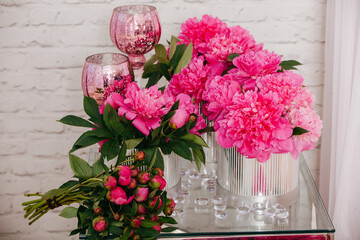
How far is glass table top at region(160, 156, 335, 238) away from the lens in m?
0.97

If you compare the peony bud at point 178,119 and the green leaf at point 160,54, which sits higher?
the green leaf at point 160,54

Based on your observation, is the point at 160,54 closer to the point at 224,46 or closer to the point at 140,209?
the point at 224,46

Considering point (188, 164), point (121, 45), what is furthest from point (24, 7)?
point (188, 164)

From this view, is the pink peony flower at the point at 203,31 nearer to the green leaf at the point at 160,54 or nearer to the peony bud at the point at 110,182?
the green leaf at the point at 160,54

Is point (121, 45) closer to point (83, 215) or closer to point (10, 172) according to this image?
point (83, 215)

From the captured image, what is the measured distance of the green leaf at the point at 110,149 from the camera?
956 mm

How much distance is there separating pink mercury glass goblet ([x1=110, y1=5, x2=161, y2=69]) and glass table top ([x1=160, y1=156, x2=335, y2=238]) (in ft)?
1.31

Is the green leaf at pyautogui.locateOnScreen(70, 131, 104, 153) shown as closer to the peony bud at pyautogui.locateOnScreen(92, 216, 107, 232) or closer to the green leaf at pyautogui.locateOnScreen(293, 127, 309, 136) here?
the peony bud at pyautogui.locateOnScreen(92, 216, 107, 232)

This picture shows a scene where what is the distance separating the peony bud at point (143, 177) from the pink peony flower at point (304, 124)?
0.31 meters

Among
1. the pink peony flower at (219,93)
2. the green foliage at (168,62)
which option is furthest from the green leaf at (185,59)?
the pink peony flower at (219,93)

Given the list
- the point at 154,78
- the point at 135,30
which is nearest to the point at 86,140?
the point at 154,78

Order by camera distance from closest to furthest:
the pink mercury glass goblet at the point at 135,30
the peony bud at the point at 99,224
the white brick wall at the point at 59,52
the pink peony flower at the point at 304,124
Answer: the peony bud at the point at 99,224, the pink peony flower at the point at 304,124, the pink mercury glass goblet at the point at 135,30, the white brick wall at the point at 59,52

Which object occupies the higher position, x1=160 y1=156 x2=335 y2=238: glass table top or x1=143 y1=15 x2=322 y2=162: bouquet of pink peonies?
x1=143 y1=15 x2=322 y2=162: bouquet of pink peonies

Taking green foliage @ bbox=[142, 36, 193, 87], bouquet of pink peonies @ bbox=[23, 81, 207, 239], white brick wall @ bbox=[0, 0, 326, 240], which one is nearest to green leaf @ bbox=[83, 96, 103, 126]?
bouquet of pink peonies @ bbox=[23, 81, 207, 239]
